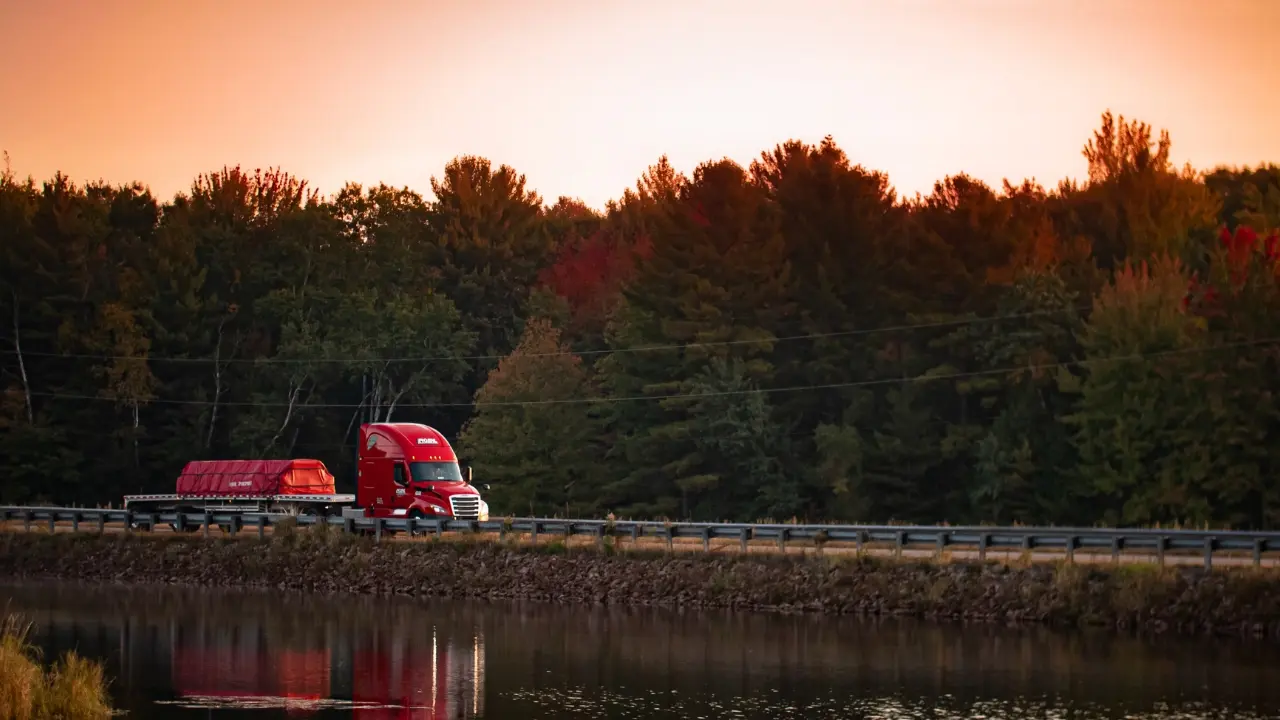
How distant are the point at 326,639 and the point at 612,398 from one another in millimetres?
42775

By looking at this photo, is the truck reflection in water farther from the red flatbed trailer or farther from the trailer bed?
the red flatbed trailer

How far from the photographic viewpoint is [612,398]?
83.2m

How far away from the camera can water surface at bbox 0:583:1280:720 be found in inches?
1193

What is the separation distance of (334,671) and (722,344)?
1773 inches

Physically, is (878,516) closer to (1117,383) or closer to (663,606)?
(1117,383)

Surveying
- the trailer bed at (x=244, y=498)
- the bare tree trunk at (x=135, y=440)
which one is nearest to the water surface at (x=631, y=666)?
the trailer bed at (x=244, y=498)

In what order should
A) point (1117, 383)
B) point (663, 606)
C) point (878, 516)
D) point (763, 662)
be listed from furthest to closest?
point (878, 516), point (1117, 383), point (663, 606), point (763, 662)

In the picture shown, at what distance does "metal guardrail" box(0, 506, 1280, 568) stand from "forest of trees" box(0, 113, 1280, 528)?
21.5m

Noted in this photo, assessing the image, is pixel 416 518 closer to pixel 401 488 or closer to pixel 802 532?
pixel 401 488

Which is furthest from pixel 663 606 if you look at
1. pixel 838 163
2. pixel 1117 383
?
pixel 838 163

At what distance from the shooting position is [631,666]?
35.7 metres

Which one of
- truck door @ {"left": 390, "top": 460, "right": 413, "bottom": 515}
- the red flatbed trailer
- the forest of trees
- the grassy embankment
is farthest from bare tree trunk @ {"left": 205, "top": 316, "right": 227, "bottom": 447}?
the grassy embankment

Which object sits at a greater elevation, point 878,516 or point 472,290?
point 472,290

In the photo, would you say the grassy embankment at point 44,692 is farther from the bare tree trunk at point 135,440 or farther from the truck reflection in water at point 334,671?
the bare tree trunk at point 135,440
